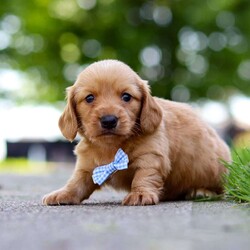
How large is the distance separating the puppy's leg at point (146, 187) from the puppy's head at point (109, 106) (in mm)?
290

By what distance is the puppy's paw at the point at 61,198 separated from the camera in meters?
4.74

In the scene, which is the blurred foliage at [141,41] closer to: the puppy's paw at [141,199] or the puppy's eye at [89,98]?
the puppy's eye at [89,98]

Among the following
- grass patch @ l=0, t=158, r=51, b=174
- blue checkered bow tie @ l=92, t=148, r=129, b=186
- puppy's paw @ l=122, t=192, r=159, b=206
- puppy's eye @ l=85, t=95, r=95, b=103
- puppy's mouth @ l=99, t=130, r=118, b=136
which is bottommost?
grass patch @ l=0, t=158, r=51, b=174

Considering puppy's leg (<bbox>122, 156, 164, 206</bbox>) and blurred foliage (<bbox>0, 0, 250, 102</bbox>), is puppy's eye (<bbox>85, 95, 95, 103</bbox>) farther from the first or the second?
blurred foliage (<bbox>0, 0, 250, 102</bbox>)

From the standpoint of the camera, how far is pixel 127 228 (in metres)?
3.13

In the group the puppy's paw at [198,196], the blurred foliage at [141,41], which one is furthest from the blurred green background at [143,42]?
the puppy's paw at [198,196]

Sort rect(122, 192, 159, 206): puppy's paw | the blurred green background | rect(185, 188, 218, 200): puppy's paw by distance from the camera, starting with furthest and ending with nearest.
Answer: the blurred green background < rect(185, 188, 218, 200): puppy's paw < rect(122, 192, 159, 206): puppy's paw

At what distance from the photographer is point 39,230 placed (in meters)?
3.15

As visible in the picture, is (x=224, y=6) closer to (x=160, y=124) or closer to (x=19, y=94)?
(x=19, y=94)

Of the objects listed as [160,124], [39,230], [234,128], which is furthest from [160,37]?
[39,230]

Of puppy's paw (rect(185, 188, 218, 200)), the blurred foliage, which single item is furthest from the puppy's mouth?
the blurred foliage

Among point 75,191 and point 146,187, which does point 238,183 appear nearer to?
point 146,187

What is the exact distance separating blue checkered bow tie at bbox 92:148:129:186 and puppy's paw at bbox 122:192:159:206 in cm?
29

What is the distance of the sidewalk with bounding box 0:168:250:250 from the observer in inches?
108
